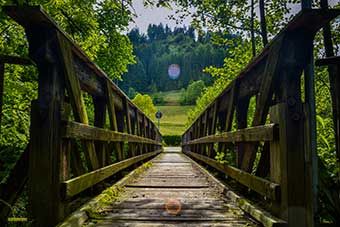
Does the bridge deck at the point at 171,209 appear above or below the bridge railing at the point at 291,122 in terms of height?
below

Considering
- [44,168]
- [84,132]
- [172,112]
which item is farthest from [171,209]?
[172,112]

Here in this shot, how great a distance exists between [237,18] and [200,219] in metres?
8.41

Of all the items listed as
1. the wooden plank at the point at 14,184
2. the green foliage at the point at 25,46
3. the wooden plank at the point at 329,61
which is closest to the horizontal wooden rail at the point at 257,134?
A: the wooden plank at the point at 329,61

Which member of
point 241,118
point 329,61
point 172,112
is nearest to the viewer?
point 329,61

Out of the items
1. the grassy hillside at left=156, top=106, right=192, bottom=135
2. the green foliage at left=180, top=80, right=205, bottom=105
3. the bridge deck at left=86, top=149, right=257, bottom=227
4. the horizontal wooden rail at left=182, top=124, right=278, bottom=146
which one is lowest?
the bridge deck at left=86, top=149, right=257, bottom=227

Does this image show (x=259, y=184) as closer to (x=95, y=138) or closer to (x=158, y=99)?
(x=95, y=138)

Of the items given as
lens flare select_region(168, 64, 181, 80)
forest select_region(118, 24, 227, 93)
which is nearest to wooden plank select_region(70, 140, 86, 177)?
forest select_region(118, 24, 227, 93)

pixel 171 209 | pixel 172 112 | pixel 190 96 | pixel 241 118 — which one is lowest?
pixel 171 209

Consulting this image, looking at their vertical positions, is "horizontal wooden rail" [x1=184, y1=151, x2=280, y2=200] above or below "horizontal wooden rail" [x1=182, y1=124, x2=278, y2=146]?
below

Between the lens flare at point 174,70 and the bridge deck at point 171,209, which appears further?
the lens flare at point 174,70

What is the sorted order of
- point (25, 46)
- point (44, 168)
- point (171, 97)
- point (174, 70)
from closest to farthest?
1. point (44, 168)
2. point (25, 46)
3. point (171, 97)
4. point (174, 70)

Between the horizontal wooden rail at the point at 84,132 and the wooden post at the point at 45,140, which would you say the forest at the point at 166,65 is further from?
the wooden post at the point at 45,140

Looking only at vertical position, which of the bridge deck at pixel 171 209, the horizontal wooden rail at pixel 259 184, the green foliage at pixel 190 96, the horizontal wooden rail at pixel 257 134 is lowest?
the bridge deck at pixel 171 209

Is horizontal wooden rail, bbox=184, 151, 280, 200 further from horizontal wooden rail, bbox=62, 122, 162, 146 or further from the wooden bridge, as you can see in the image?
horizontal wooden rail, bbox=62, 122, 162, 146
